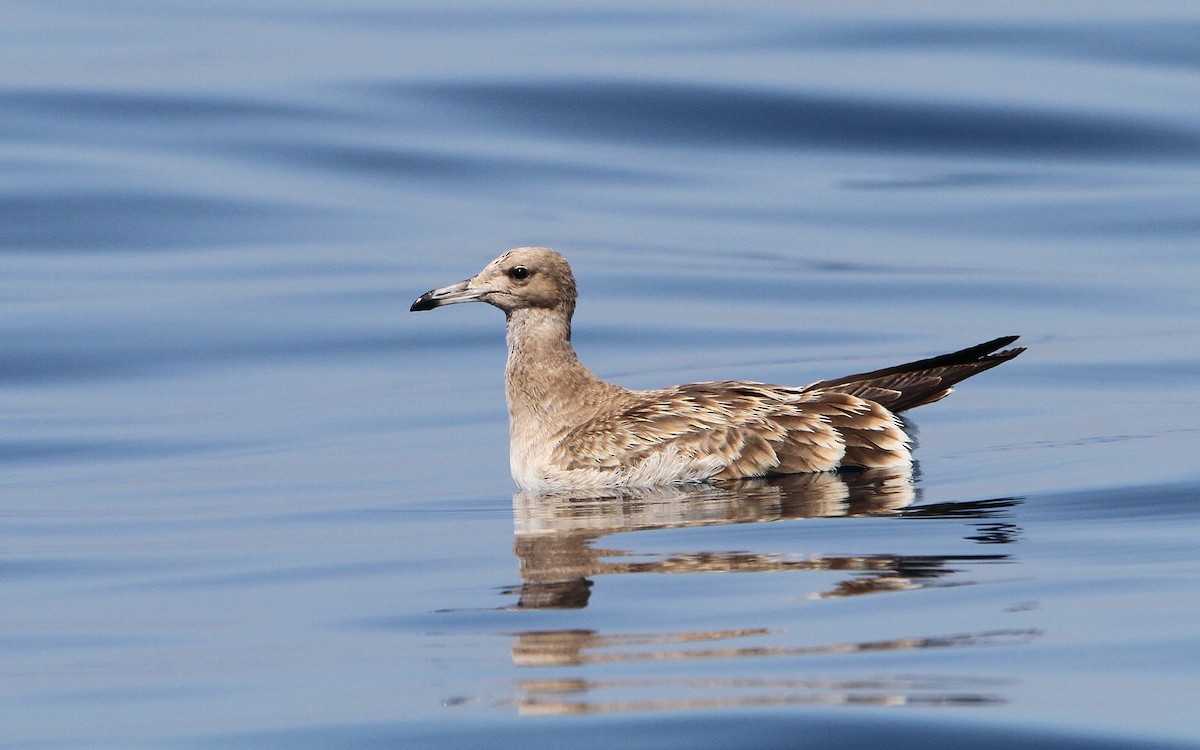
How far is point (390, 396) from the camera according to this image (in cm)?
1459

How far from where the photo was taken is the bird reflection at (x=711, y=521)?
816 centimetres

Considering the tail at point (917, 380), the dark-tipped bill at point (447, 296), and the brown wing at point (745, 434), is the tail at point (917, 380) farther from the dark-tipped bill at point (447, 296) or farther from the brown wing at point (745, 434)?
the dark-tipped bill at point (447, 296)

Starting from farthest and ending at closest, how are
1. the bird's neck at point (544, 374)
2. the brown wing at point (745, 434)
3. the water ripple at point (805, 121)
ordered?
the water ripple at point (805, 121), the bird's neck at point (544, 374), the brown wing at point (745, 434)

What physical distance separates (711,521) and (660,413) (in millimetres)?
1552

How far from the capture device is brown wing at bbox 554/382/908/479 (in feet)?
35.6

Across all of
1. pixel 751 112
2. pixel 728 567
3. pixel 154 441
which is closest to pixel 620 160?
pixel 751 112

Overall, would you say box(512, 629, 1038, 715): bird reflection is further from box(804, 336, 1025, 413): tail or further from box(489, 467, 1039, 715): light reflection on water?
box(804, 336, 1025, 413): tail

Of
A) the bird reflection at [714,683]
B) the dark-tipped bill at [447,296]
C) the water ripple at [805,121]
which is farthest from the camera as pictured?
the water ripple at [805,121]

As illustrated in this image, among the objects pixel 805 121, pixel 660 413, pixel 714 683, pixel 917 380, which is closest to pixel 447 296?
pixel 660 413

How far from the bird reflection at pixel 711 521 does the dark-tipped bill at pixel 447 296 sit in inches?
46.1

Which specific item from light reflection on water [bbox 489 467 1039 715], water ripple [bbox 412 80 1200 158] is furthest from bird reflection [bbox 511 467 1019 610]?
water ripple [bbox 412 80 1200 158]

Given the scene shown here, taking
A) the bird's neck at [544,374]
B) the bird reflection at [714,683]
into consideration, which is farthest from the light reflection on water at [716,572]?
the bird's neck at [544,374]

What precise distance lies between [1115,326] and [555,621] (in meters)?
9.50

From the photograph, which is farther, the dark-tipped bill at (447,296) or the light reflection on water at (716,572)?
Result: the dark-tipped bill at (447,296)
